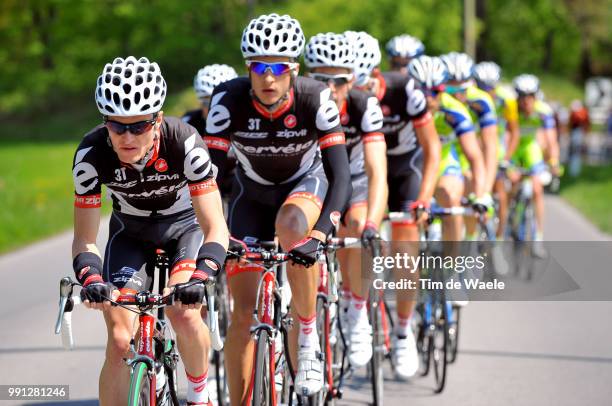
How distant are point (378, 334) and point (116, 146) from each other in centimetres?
283

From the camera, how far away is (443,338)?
764cm

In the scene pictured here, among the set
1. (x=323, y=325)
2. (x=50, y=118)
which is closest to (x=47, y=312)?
(x=323, y=325)

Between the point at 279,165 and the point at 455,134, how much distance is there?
2976 millimetres

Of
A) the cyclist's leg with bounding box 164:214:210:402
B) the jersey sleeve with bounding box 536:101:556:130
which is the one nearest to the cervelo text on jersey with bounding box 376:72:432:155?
the cyclist's leg with bounding box 164:214:210:402

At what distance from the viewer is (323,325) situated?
6.38 meters

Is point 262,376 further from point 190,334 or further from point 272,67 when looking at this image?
point 272,67

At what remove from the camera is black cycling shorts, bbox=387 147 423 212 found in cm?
844

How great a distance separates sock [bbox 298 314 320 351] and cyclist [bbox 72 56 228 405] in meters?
0.79

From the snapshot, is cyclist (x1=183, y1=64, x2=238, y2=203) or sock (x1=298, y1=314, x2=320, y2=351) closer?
sock (x1=298, y1=314, x2=320, y2=351)

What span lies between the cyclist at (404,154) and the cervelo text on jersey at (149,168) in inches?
91.4

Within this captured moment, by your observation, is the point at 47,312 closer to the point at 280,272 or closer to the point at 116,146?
the point at 280,272

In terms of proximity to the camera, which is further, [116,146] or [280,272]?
[280,272]

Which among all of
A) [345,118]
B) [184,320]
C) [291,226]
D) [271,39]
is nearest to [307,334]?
[291,226]

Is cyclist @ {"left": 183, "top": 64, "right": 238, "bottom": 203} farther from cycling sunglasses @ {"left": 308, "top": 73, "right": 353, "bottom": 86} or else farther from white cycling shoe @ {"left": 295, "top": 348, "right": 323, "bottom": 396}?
white cycling shoe @ {"left": 295, "top": 348, "right": 323, "bottom": 396}
